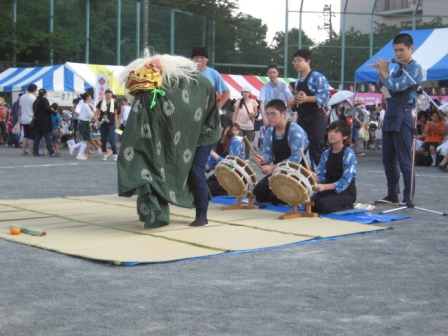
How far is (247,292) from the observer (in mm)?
4613

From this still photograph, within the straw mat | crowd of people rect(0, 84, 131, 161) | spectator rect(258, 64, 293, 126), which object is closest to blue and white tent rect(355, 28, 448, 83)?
spectator rect(258, 64, 293, 126)

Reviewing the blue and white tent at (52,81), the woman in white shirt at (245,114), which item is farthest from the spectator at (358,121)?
the blue and white tent at (52,81)

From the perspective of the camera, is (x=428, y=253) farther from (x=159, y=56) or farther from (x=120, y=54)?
(x=120, y=54)

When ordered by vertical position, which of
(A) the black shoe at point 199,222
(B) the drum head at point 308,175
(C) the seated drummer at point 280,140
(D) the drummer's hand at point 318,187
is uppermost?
(C) the seated drummer at point 280,140

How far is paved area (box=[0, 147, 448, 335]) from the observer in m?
3.88

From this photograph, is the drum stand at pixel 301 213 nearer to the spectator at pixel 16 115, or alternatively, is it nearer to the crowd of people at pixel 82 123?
the crowd of people at pixel 82 123

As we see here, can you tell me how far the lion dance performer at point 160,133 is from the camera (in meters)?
6.66

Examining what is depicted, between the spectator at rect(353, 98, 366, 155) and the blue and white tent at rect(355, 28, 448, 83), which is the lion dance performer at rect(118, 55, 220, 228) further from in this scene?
the spectator at rect(353, 98, 366, 155)

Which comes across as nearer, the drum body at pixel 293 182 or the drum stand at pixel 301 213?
the drum body at pixel 293 182

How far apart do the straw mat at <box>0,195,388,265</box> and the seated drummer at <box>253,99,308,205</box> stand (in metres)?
0.58

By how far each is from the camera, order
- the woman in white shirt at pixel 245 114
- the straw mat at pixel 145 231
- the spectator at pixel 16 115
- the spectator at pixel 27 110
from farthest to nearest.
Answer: the spectator at pixel 16 115
the spectator at pixel 27 110
the woman in white shirt at pixel 245 114
the straw mat at pixel 145 231

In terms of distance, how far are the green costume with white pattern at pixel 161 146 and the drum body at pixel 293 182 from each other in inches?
40.5

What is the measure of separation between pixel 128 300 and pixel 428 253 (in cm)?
263

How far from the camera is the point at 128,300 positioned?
14.3 feet
